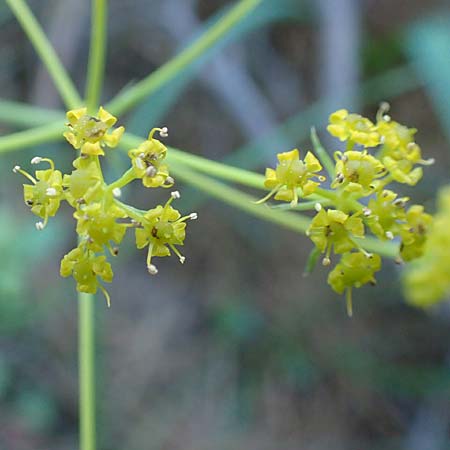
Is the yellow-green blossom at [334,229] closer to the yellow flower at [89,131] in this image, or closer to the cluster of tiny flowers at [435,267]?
the yellow flower at [89,131]

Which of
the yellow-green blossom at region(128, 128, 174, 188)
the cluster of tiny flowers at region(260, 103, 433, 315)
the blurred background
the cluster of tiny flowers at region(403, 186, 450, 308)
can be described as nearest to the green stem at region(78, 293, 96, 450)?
the yellow-green blossom at region(128, 128, 174, 188)

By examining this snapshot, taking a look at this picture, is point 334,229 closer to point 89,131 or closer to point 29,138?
point 89,131

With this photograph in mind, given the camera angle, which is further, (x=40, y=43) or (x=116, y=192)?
(x=40, y=43)

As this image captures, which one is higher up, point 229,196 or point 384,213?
point 229,196

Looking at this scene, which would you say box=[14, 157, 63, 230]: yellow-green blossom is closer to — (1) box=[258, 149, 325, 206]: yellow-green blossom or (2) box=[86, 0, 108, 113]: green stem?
(1) box=[258, 149, 325, 206]: yellow-green blossom

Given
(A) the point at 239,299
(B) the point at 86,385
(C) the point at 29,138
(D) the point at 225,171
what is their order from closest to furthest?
1. (D) the point at 225,171
2. (C) the point at 29,138
3. (B) the point at 86,385
4. (A) the point at 239,299

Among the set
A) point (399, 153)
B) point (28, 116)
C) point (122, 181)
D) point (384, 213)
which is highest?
point (28, 116)

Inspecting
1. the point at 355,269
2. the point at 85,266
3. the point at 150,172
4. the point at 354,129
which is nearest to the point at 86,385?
the point at 85,266
